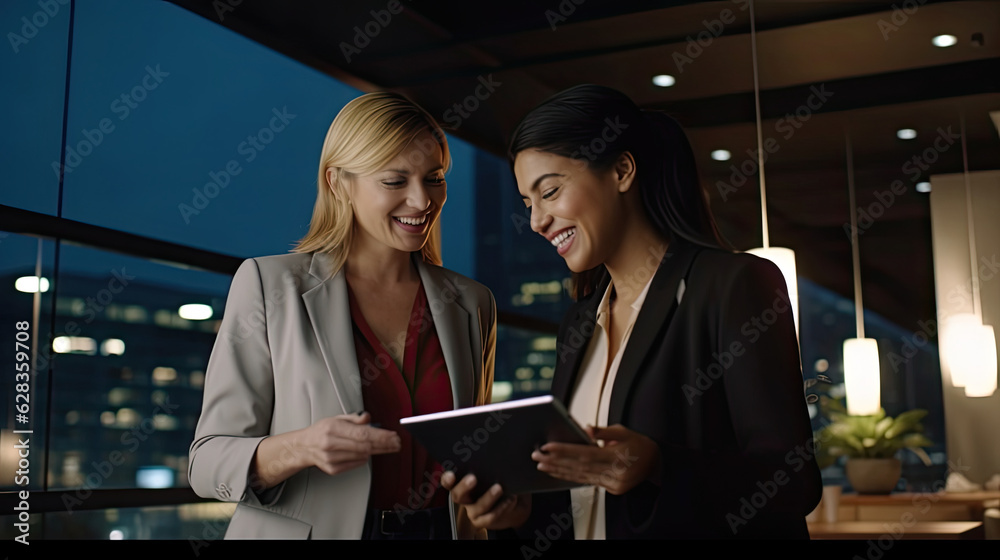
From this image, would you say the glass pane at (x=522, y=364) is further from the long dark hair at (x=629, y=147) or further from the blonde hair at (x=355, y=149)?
the blonde hair at (x=355, y=149)

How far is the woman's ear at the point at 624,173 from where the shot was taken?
239cm

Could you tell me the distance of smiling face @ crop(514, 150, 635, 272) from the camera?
7.86 ft

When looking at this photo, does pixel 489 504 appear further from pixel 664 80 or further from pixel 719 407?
pixel 664 80

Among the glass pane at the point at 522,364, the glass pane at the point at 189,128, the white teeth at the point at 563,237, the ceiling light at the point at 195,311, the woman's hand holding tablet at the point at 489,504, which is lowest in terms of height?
the woman's hand holding tablet at the point at 489,504

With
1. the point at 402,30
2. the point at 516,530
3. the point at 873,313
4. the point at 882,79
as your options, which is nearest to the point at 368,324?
the point at 516,530

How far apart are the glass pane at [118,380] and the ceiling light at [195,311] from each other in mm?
37

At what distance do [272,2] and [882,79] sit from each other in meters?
1.97

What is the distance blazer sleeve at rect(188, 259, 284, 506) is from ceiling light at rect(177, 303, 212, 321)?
0.52 meters

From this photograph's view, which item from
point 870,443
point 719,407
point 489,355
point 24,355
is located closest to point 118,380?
point 24,355

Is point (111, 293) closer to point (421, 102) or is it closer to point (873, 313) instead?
point (421, 102)

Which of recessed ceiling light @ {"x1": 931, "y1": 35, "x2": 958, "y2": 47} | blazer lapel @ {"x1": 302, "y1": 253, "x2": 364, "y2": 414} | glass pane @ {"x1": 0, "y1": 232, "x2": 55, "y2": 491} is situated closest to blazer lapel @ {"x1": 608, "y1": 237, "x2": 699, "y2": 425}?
blazer lapel @ {"x1": 302, "y1": 253, "x2": 364, "y2": 414}

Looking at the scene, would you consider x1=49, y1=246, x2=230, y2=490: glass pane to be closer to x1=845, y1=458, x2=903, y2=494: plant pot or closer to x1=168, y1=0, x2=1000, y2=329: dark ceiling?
x1=168, y1=0, x2=1000, y2=329: dark ceiling

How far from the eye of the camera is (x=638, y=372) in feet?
7.32

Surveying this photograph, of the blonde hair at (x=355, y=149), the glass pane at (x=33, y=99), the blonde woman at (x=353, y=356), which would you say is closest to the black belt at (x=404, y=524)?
the blonde woman at (x=353, y=356)
